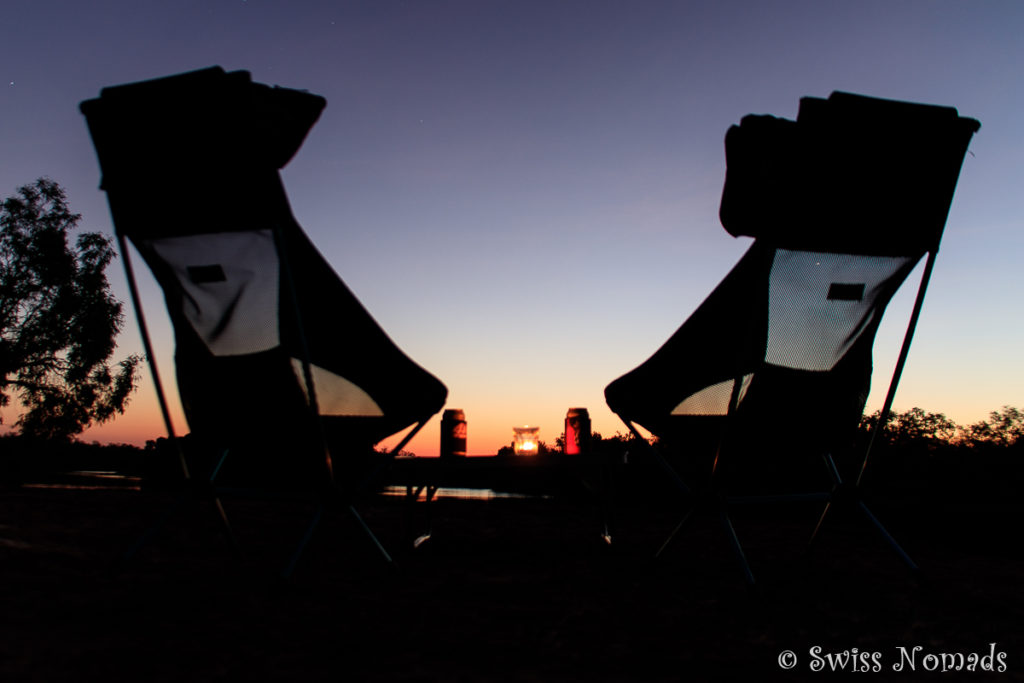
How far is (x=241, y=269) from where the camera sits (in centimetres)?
196

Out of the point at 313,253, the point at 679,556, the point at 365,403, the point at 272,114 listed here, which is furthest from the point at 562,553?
the point at 272,114

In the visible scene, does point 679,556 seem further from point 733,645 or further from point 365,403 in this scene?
point 365,403

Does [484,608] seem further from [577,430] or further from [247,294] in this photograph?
[577,430]

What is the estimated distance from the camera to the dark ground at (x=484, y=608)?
1.25 m

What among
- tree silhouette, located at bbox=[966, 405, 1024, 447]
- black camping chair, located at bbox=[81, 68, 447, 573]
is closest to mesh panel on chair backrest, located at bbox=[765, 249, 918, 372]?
black camping chair, located at bbox=[81, 68, 447, 573]

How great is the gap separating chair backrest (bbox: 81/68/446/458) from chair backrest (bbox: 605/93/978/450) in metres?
1.27

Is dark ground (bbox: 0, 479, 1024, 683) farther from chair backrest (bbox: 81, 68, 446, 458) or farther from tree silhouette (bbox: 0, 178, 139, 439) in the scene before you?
tree silhouette (bbox: 0, 178, 139, 439)

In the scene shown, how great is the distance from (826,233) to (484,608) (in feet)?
5.37

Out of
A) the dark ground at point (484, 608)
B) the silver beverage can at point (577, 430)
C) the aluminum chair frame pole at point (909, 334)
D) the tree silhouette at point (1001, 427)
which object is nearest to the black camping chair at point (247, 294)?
the dark ground at point (484, 608)

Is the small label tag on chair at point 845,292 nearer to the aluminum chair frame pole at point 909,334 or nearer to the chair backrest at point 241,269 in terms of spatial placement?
the aluminum chair frame pole at point 909,334

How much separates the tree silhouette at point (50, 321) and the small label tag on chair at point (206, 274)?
20.1 meters

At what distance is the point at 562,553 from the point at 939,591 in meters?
1.49

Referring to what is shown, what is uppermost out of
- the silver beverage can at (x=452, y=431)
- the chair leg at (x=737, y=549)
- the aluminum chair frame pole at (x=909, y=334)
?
the aluminum chair frame pole at (x=909, y=334)

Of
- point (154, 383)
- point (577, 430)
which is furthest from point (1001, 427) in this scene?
point (154, 383)
